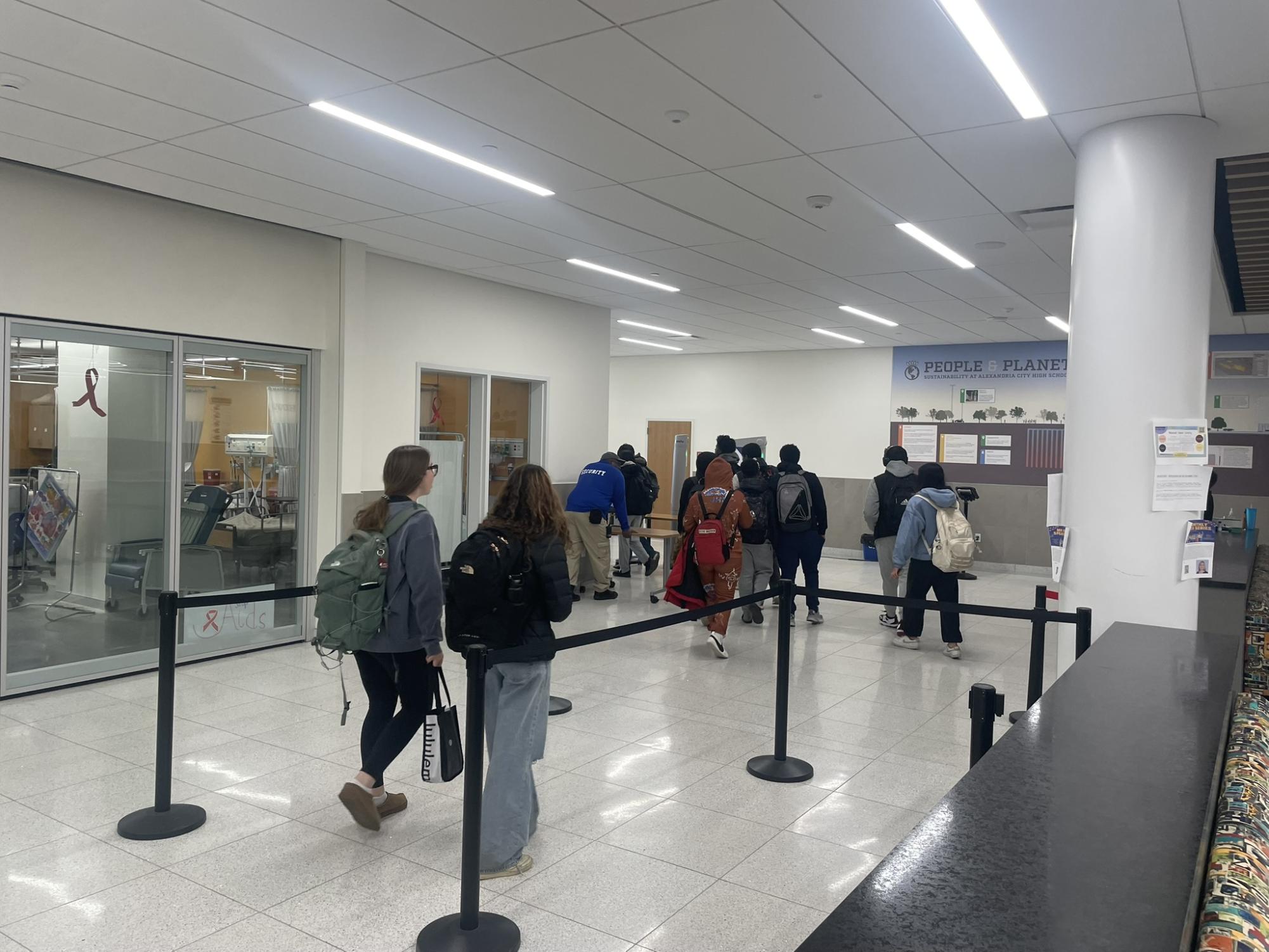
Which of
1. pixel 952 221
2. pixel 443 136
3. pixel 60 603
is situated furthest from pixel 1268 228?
pixel 60 603

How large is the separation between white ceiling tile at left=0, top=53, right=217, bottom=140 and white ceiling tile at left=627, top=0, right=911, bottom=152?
2.38 metres

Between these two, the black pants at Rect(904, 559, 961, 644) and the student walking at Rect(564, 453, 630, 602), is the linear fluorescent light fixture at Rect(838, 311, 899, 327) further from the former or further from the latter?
the black pants at Rect(904, 559, 961, 644)

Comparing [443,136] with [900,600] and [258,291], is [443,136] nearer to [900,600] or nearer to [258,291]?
[258,291]

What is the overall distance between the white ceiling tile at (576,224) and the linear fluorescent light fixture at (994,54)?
9.30 ft

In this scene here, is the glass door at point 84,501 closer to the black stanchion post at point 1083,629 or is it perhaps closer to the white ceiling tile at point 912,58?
the white ceiling tile at point 912,58

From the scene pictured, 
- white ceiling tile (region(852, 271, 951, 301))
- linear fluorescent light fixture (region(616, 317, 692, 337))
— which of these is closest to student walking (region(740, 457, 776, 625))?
white ceiling tile (region(852, 271, 951, 301))

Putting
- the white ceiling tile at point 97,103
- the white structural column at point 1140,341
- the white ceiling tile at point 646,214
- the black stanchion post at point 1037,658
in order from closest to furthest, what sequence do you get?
the black stanchion post at point 1037,658 < the white ceiling tile at point 97,103 < the white structural column at point 1140,341 < the white ceiling tile at point 646,214

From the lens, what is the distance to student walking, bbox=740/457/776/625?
25.0ft

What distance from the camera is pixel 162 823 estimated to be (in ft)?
11.7

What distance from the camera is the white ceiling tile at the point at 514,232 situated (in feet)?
19.9

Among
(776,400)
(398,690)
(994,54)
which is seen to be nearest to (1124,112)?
(994,54)

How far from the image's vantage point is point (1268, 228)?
20.1 feet

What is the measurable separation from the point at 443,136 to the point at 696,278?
395 cm

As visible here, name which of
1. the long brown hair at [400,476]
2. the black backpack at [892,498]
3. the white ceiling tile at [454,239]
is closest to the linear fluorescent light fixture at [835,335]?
the black backpack at [892,498]
